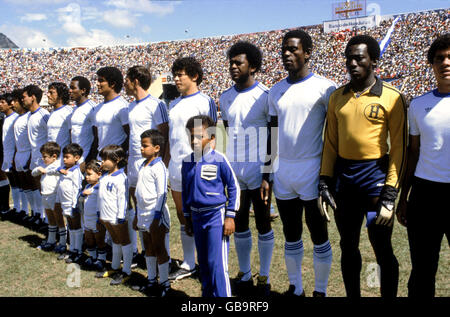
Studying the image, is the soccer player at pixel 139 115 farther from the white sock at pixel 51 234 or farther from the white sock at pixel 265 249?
the white sock at pixel 51 234

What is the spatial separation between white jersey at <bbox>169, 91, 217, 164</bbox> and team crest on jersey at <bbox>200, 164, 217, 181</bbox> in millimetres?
799

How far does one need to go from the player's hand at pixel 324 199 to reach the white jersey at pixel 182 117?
1537 mm

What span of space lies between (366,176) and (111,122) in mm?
3402

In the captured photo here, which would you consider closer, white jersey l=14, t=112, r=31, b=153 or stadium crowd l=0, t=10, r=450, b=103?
white jersey l=14, t=112, r=31, b=153

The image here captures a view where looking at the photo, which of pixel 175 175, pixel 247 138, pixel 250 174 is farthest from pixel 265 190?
pixel 175 175

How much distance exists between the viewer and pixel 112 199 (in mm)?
4387

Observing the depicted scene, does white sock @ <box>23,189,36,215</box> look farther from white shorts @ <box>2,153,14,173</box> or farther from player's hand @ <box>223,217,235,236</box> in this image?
player's hand @ <box>223,217,235,236</box>

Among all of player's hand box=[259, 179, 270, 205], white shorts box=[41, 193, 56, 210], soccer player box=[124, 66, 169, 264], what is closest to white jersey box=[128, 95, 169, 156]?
soccer player box=[124, 66, 169, 264]

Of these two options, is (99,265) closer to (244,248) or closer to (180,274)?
(180,274)

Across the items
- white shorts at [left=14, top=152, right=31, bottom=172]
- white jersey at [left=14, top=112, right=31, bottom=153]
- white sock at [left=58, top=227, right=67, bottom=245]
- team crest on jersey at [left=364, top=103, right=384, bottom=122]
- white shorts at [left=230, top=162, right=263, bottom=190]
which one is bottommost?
white sock at [left=58, top=227, right=67, bottom=245]

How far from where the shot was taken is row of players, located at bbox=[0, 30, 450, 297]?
110 inches

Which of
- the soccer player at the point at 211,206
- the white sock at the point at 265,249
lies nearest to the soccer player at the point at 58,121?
the soccer player at the point at 211,206
